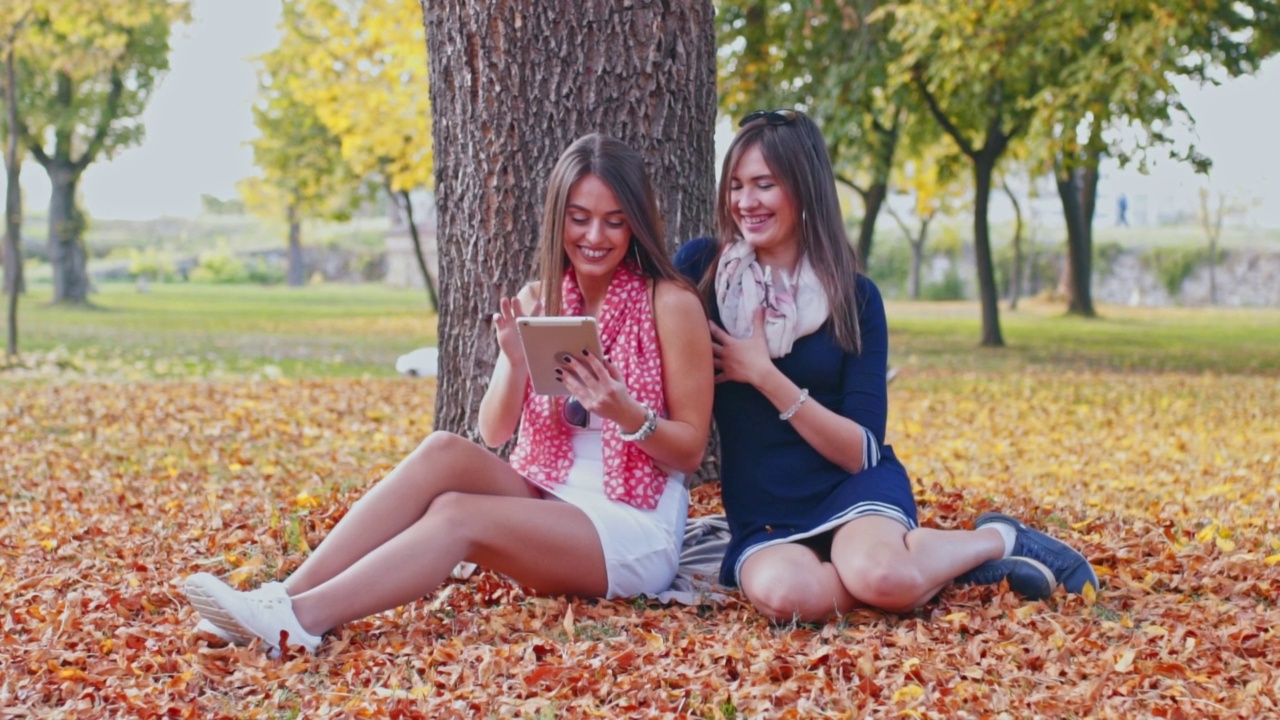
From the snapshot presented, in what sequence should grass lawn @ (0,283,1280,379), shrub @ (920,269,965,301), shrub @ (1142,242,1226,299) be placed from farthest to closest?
shrub @ (920,269,965,301), shrub @ (1142,242,1226,299), grass lawn @ (0,283,1280,379)

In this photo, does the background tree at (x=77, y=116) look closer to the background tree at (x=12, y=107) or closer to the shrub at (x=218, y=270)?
the background tree at (x=12, y=107)

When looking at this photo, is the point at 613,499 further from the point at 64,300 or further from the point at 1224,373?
the point at 64,300

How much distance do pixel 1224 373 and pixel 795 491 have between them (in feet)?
43.2

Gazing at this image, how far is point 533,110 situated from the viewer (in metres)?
5.00

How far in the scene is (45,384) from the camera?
41.7ft

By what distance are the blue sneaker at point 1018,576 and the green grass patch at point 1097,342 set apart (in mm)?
11808

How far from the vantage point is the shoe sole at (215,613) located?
3539mm

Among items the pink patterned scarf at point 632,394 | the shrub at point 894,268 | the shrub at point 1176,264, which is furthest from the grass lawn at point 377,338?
the pink patterned scarf at point 632,394

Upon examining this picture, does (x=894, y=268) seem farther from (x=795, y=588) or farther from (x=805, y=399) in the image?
(x=795, y=588)

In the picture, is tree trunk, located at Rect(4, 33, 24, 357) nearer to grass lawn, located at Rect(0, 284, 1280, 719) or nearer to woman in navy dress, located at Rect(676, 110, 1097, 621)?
grass lawn, located at Rect(0, 284, 1280, 719)

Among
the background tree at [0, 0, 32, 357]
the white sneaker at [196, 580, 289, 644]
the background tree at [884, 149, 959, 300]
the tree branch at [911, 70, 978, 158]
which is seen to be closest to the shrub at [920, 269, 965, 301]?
the background tree at [884, 149, 959, 300]

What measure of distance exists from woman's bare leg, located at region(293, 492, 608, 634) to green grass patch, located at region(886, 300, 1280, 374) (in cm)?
1242

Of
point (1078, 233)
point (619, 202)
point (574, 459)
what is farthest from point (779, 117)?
point (1078, 233)

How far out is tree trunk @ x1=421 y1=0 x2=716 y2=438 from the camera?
16.3ft
